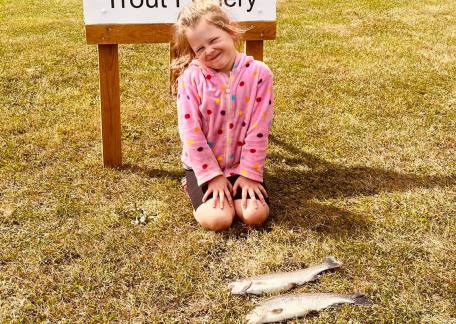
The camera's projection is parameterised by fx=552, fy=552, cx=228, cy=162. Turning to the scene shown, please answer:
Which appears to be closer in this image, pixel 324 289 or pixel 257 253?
pixel 324 289

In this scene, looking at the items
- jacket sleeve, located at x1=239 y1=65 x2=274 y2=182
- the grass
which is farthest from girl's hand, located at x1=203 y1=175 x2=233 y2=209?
the grass

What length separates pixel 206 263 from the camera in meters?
3.25

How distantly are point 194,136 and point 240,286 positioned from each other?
108cm

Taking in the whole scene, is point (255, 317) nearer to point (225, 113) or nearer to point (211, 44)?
point (225, 113)

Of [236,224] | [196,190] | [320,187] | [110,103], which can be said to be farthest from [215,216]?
[110,103]

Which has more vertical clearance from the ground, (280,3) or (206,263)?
(280,3)

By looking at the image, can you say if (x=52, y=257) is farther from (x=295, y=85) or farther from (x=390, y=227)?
(x=295, y=85)

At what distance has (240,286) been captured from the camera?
9.86ft

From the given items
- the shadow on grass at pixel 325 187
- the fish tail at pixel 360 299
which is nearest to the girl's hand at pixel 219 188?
the shadow on grass at pixel 325 187

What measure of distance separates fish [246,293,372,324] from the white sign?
2021 millimetres

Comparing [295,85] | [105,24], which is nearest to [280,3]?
[295,85]

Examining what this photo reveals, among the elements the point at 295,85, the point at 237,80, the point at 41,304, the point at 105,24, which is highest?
the point at 105,24

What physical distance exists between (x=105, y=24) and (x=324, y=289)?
2.39m

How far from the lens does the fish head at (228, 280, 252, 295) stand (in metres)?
2.97
